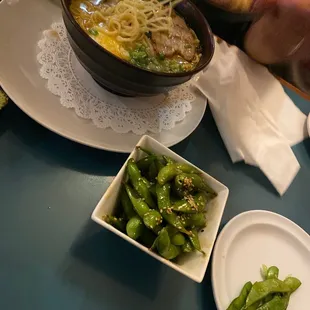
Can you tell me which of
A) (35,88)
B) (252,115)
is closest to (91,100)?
(35,88)

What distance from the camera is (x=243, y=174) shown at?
48.0 inches

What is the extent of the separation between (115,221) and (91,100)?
0.37 metres

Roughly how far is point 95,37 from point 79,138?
0.78ft

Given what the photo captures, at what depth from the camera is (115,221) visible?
0.84 meters

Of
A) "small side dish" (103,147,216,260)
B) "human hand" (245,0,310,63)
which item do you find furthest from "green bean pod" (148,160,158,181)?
"human hand" (245,0,310,63)

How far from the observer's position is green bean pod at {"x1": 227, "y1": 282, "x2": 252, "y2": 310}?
2.94 feet

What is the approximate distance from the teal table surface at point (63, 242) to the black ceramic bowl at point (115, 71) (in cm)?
17

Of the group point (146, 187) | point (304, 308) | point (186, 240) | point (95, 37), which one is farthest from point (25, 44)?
point (304, 308)

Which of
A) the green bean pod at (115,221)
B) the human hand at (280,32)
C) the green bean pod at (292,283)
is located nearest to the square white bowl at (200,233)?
the green bean pod at (115,221)

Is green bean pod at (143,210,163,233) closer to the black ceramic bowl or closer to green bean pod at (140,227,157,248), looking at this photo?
green bean pod at (140,227,157,248)

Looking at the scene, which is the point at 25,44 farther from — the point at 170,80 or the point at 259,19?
the point at 259,19

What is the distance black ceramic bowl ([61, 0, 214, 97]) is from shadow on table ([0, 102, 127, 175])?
6.6 inches

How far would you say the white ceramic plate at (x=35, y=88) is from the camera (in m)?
0.99

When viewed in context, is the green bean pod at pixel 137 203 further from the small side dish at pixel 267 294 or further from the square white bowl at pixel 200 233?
the small side dish at pixel 267 294
